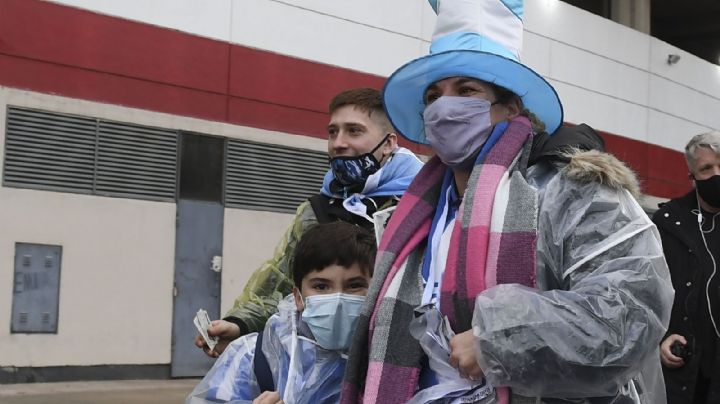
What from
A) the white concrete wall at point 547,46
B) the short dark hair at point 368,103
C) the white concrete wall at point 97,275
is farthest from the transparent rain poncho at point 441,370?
the white concrete wall at point 547,46

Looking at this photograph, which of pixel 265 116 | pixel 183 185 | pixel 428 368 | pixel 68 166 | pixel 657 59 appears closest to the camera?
pixel 428 368

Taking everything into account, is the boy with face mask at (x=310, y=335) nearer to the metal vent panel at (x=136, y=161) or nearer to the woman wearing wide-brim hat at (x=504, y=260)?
the woman wearing wide-brim hat at (x=504, y=260)

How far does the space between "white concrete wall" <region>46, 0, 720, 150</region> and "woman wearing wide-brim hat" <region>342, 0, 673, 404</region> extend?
8.53 meters

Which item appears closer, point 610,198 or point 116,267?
point 610,198

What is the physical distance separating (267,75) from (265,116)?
1.73 ft

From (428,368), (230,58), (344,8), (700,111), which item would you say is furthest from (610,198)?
(700,111)

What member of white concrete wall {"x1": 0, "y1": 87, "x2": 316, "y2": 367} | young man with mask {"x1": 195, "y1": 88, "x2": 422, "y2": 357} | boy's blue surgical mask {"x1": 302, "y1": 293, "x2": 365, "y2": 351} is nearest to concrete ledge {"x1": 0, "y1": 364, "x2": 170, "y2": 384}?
white concrete wall {"x1": 0, "y1": 87, "x2": 316, "y2": 367}

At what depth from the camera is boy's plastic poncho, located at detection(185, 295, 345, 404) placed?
8.58ft

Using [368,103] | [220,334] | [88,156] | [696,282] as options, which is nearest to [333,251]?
[220,334]

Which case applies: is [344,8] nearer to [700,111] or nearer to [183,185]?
[183,185]

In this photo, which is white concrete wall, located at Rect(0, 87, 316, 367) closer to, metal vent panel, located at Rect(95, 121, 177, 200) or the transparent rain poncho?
metal vent panel, located at Rect(95, 121, 177, 200)

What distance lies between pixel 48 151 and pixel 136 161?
1.02 m

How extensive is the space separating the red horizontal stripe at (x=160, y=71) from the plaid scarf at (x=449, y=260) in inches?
321

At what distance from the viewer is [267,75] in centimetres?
1146
